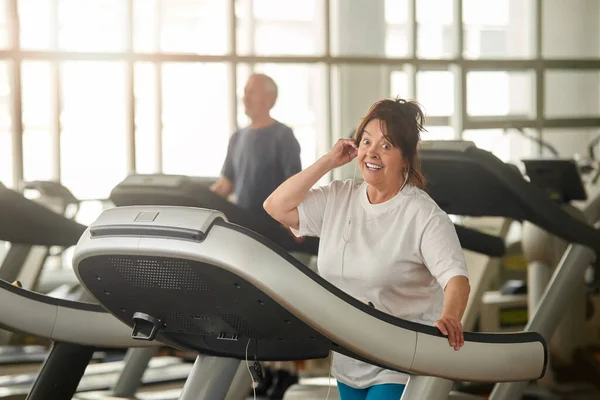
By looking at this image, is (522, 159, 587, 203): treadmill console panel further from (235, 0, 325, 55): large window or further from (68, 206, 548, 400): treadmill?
(235, 0, 325, 55): large window

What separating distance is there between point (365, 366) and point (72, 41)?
434 centimetres

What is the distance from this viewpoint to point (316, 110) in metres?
6.48

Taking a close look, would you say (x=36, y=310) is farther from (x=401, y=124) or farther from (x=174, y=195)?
(x=174, y=195)

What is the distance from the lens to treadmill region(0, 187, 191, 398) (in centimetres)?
193

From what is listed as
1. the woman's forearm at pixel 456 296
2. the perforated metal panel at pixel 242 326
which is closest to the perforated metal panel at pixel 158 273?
the perforated metal panel at pixel 242 326

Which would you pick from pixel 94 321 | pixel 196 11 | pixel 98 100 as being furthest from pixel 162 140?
pixel 94 321

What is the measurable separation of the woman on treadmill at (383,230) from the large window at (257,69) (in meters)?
4.10

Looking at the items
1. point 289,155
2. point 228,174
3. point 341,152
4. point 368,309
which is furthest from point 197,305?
Answer: point 228,174

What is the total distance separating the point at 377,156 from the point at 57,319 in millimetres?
727

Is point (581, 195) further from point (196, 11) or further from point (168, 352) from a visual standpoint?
point (196, 11)

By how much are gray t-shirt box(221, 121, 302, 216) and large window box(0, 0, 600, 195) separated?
1.80 meters

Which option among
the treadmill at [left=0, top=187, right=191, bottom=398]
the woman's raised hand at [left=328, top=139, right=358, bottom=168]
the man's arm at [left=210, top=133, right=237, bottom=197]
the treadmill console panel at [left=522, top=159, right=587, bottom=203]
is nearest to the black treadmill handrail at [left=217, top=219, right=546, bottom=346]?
the woman's raised hand at [left=328, top=139, right=358, bottom=168]

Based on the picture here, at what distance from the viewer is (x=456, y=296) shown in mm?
1667

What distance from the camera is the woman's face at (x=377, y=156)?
6.00 ft
